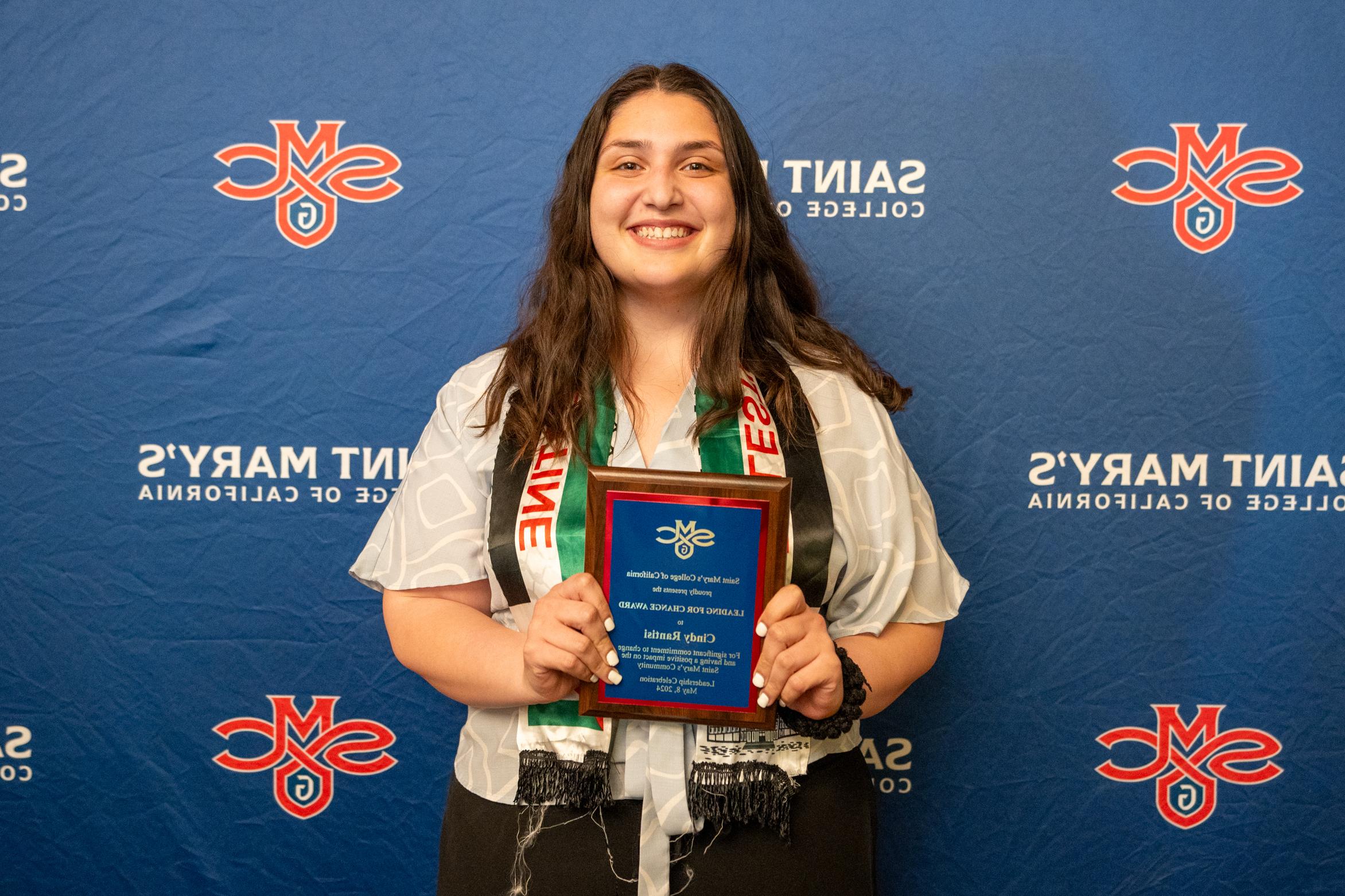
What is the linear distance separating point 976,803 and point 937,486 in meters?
0.51

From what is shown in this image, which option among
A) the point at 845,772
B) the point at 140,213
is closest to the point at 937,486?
the point at 845,772

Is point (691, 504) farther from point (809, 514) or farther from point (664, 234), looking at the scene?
point (664, 234)

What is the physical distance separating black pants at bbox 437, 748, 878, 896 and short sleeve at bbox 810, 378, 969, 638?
0.16m

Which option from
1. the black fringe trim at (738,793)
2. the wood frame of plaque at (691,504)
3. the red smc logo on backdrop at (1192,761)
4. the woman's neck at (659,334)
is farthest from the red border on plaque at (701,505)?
the red smc logo on backdrop at (1192,761)

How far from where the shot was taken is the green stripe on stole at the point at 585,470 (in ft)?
3.24

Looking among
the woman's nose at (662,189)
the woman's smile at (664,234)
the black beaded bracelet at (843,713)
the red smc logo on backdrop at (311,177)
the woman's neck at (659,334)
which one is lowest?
the black beaded bracelet at (843,713)

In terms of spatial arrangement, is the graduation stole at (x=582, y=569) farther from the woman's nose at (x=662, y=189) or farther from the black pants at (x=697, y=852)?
the woman's nose at (x=662, y=189)

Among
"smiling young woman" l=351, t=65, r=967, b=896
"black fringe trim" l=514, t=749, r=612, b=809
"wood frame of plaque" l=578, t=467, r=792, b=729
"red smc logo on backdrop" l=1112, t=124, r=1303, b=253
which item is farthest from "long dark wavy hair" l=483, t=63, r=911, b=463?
"red smc logo on backdrop" l=1112, t=124, r=1303, b=253

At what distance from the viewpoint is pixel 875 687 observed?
1002mm

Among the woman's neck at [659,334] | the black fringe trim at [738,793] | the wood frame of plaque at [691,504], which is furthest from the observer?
the woman's neck at [659,334]

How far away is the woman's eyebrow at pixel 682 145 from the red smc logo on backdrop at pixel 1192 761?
1.13 meters

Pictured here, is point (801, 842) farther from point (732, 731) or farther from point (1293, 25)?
point (1293, 25)

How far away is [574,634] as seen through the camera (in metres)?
0.88

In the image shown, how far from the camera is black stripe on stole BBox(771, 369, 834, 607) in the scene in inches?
39.4
